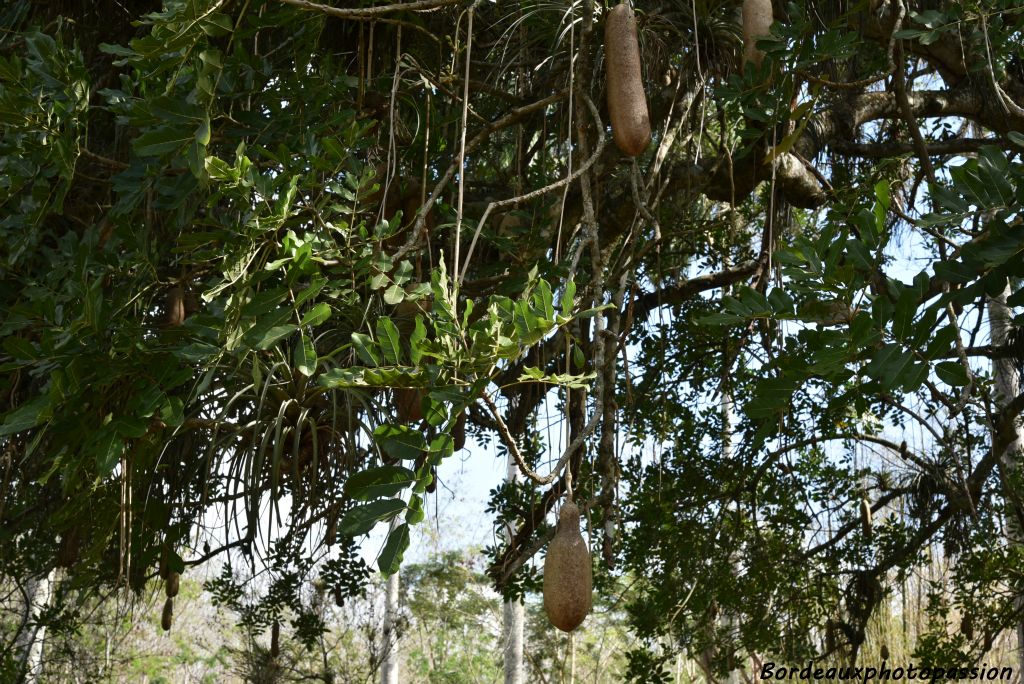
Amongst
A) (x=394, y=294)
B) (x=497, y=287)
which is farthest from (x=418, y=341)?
(x=497, y=287)

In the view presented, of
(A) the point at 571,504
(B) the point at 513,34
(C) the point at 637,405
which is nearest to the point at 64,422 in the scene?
(A) the point at 571,504

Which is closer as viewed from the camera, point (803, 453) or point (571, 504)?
point (571, 504)

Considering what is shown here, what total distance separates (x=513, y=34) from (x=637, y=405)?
1504 millimetres

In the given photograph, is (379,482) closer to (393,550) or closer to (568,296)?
(393,550)

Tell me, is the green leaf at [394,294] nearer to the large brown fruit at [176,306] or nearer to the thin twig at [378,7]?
the thin twig at [378,7]

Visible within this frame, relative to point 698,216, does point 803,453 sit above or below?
below

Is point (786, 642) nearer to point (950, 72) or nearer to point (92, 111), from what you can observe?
point (950, 72)

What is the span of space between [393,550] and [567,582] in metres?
0.20

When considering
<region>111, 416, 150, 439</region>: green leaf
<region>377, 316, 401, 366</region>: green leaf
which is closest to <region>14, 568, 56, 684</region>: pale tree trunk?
<region>111, 416, 150, 439</region>: green leaf

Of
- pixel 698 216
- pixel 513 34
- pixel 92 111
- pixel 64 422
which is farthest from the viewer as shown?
pixel 698 216

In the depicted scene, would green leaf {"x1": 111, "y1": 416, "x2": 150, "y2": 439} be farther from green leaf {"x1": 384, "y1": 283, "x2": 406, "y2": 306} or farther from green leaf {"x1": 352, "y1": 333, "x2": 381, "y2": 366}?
green leaf {"x1": 352, "y1": 333, "x2": 381, "y2": 366}

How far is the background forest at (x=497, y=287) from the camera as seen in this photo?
1.54 m

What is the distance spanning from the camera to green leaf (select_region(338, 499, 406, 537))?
3.84 ft

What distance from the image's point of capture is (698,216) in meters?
4.86
